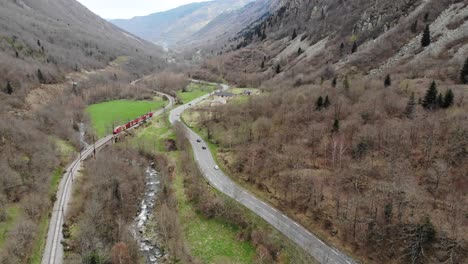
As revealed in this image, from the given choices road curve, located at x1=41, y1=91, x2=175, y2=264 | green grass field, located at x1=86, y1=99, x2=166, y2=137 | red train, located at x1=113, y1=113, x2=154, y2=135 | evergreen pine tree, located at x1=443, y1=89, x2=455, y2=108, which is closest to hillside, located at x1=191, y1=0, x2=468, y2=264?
evergreen pine tree, located at x1=443, y1=89, x2=455, y2=108

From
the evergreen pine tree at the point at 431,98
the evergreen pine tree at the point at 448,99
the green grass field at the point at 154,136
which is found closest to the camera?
the evergreen pine tree at the point at 448,99

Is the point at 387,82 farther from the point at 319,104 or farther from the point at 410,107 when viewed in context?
the point at 319,104

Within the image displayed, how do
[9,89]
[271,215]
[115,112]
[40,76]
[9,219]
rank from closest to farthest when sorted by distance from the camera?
1. [9,219]
2. [271,215]
3. [9,89]
4. [40,76]
5. [115,112]

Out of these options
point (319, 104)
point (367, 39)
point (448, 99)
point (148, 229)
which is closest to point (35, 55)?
point (148, 229)

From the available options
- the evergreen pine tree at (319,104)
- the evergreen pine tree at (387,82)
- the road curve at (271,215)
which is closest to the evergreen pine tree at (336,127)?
the evergreen pine tree at (319,104)

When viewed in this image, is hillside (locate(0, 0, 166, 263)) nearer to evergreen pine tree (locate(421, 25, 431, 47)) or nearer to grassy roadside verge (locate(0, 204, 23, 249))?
grassy roadside verge (locate(0, 204, 23, 249))

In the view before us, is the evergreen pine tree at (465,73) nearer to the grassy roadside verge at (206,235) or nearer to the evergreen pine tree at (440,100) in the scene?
the evergreen pine tree at (440,100)

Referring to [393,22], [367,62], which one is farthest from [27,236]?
[393,22]
